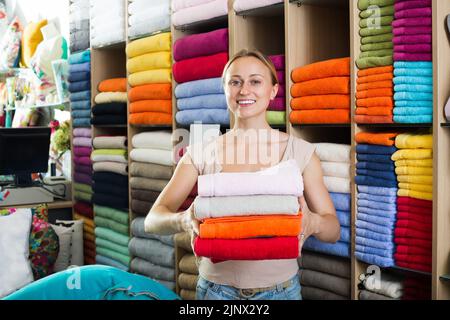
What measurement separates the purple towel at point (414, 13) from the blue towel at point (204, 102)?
94cm

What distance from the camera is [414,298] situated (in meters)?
2.41

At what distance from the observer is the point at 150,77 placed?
360cm

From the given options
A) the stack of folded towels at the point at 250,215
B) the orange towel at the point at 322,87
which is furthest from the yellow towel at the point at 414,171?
the stack of folded towels at the point at 250,215

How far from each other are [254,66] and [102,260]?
2.62m

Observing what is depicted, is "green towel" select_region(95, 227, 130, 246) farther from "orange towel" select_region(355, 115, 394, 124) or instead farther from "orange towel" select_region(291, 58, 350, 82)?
"orange towel" select_region(355, 115, 394, 124)

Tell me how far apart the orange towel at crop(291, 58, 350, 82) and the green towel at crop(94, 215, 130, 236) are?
5.43 ft

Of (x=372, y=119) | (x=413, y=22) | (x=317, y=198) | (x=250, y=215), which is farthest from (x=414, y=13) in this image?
(x=250, y=215)

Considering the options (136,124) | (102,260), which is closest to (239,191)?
(136,124)

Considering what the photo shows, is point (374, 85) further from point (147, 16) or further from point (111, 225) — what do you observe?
point (111, 225)

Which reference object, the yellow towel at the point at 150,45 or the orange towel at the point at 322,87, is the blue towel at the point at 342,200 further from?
the yellow towel at the point at 150,45

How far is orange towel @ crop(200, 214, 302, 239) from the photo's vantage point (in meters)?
1.67

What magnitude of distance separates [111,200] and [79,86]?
33.2 inches

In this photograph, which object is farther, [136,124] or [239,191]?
[136,124]
